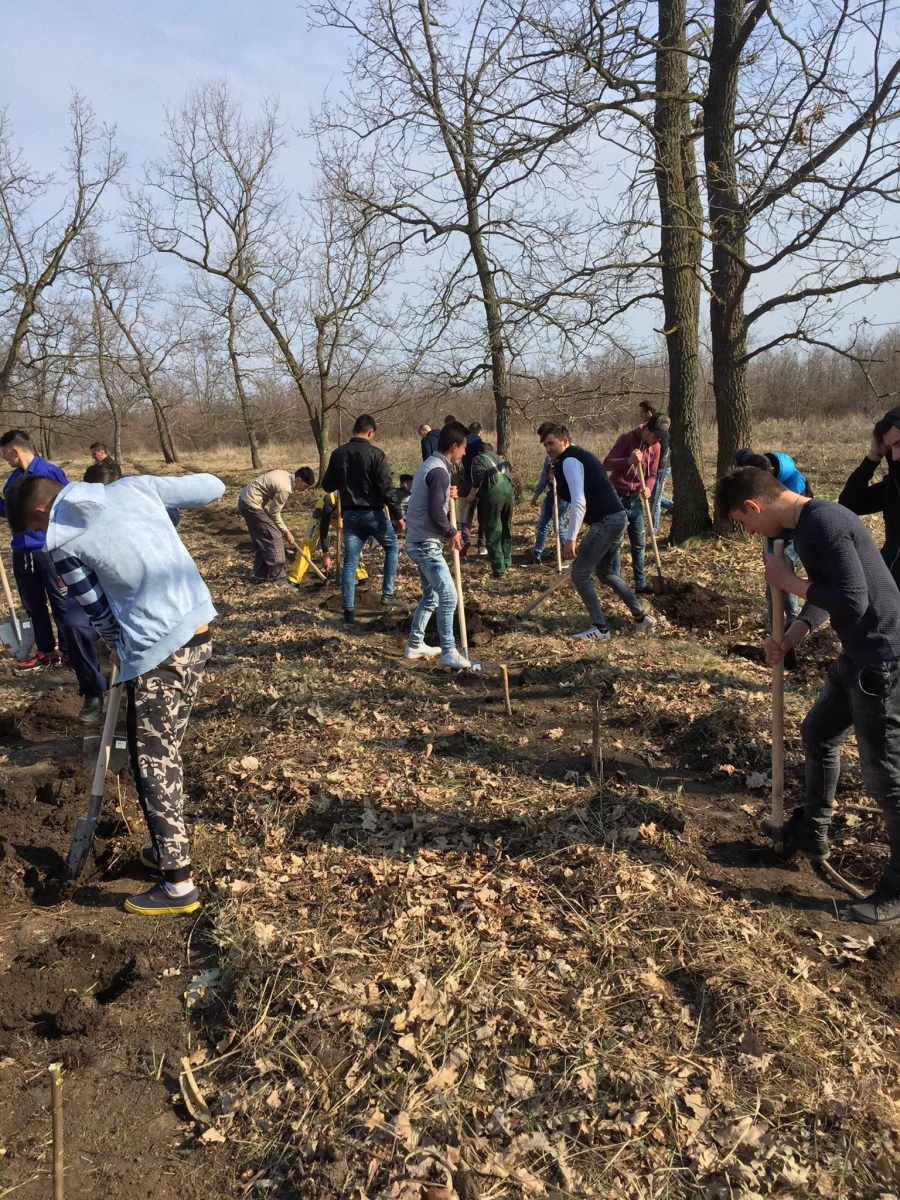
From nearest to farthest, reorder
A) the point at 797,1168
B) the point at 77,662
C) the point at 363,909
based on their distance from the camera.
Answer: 1. the point at 797,1168
2. the point at 363,909
3. the point at 77,662

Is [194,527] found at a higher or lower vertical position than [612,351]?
lower

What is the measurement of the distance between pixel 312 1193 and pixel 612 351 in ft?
33.4

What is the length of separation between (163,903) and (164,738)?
2.96 feet

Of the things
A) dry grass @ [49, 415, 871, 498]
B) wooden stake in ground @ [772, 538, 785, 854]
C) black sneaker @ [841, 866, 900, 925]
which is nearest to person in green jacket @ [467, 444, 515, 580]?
dry grass @ [49, 415, 871, 498]

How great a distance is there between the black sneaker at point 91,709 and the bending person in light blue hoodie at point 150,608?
3.07 meters

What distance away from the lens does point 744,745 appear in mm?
5344

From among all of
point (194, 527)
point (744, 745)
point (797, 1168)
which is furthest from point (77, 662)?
point (194, 527)

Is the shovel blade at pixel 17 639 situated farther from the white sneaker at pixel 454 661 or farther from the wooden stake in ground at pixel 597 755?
the wooden stake in ground at pixel 597 755

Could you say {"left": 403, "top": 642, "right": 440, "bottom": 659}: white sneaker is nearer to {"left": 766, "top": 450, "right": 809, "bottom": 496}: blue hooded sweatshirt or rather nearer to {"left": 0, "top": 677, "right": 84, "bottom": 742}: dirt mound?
{"left": 0, "top": 677, "right": 84, "bottom": 742}: dirt mound

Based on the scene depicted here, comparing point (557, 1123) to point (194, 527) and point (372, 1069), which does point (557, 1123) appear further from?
point (194, 527)

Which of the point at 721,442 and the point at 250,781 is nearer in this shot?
the point at 250,781

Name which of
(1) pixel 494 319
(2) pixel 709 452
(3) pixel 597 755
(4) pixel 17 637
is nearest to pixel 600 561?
(3) pixel 597 755

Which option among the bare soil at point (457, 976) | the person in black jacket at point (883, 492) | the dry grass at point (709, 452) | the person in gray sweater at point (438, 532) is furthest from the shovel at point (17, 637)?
the dry grass at point (709, 452)

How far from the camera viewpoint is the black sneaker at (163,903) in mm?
3977
